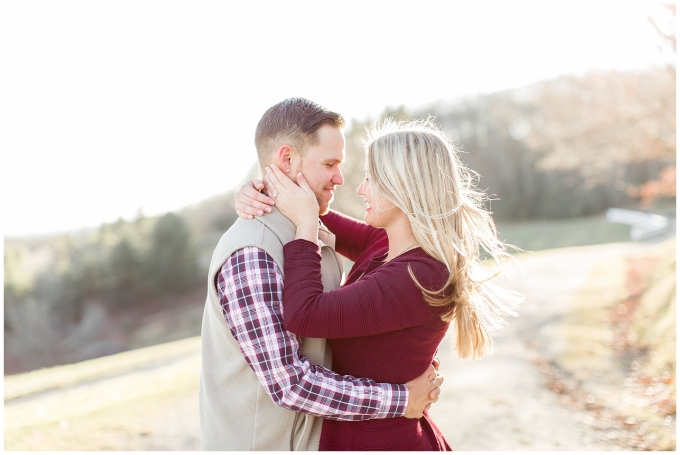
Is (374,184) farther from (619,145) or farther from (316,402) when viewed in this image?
(619,145)

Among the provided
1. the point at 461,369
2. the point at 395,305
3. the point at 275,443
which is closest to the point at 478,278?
the point at 395,305

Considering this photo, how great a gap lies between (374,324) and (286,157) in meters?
0.84

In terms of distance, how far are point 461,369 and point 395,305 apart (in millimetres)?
8215

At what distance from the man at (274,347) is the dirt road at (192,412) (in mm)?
4490

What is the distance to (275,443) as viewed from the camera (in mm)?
2447

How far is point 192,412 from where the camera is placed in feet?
24.9

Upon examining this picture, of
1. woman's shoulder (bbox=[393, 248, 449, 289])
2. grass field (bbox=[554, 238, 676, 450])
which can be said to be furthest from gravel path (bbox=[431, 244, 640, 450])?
woman's shoulder (bbox=[393, 248, 449, 289])

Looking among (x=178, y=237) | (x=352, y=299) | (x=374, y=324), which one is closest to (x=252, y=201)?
(x=352, y=299)

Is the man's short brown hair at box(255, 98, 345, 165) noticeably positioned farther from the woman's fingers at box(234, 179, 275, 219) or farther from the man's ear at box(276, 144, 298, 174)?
the woman's fingers at box(234, 179, 275, 219)

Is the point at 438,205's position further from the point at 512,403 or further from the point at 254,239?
the point at 512,403

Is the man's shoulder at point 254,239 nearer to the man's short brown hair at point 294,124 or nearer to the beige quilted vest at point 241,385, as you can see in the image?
the beige quilted vest at point 241,385

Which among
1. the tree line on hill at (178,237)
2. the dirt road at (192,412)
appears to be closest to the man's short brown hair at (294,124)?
the dirt road at (192,412)

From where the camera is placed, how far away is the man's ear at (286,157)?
2.56 metres

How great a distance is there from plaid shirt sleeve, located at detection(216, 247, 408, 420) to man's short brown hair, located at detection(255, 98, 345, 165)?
55 cm
